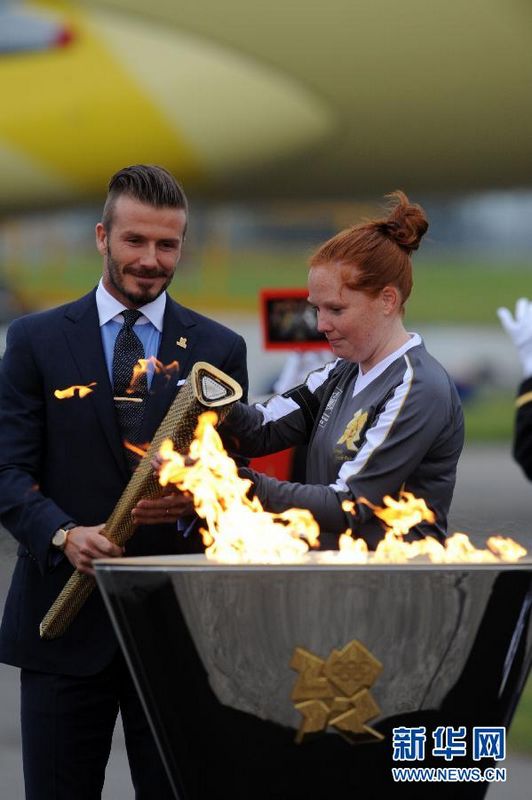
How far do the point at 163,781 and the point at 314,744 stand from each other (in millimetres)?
487


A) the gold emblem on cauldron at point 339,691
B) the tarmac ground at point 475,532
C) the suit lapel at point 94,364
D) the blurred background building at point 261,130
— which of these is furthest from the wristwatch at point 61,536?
the blurred background building at point 261,130

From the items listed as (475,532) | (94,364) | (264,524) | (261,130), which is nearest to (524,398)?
(264,524)

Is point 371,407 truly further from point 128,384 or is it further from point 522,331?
point 128,384

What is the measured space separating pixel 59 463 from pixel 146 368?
0.65ft

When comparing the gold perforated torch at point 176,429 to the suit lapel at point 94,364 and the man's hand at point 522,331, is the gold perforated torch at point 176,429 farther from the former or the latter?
the man's hand at point 522,331

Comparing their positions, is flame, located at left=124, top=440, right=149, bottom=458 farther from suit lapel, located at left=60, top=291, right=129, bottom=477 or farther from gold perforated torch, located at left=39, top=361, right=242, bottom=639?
gold perforated torch, located at left=39, top=361, right=242, bottom=639

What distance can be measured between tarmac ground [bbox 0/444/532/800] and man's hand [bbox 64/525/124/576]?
1421mm

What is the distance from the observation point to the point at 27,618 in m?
2.28

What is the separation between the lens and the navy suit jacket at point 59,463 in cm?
224

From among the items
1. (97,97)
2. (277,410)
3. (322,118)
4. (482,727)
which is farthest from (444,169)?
(482,727)

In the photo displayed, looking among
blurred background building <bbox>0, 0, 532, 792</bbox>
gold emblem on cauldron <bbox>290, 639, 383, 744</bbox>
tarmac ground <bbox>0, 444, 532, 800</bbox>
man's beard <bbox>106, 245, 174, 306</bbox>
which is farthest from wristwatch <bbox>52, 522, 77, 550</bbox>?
blurred background building <bbox>0, 0, 532, 792</bbox>

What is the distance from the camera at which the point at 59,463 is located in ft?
7.43

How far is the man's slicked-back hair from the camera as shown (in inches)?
88.8

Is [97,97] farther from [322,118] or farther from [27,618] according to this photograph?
[27,618]
